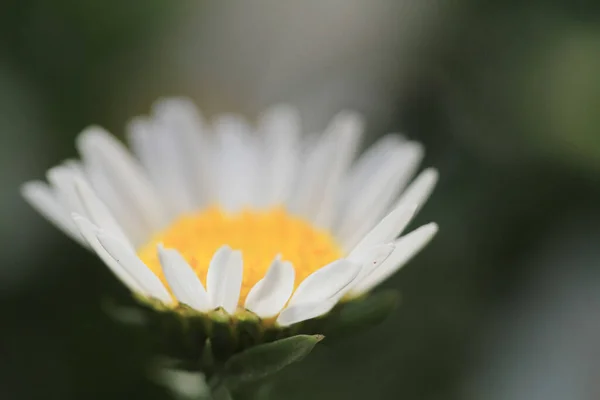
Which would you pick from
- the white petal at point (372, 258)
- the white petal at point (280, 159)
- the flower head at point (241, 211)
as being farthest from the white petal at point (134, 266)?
the white petal at point (280, 159)

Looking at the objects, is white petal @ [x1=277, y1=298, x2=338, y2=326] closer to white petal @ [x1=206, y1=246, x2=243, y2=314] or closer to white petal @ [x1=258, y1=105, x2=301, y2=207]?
white petal @ [x1=206, y1=246, x2=243, y2=314]

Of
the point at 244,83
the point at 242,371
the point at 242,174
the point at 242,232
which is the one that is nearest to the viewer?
the point at 242,371

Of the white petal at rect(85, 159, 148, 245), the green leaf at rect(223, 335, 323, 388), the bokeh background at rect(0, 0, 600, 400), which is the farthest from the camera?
the bokeh background at rect(0, 0, 600, 400)

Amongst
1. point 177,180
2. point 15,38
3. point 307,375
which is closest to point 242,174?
point 177,180

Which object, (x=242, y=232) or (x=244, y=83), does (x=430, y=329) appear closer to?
(x=242, y=232)

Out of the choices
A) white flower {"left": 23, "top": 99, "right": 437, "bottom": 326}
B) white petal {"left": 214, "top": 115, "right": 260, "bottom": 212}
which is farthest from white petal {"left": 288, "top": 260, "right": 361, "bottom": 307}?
white petal {"left": 214, "top": 115, "right": 260, "bottom": 212}

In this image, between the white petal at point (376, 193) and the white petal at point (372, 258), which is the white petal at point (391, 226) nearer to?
the white petal at point (372, 258)

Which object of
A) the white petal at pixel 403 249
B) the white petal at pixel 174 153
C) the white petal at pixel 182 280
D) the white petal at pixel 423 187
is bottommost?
the white petal at pixel 403 249
